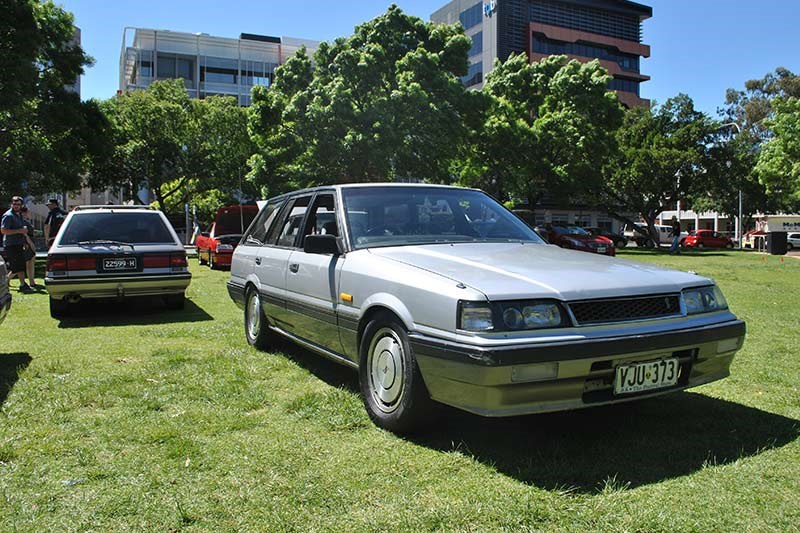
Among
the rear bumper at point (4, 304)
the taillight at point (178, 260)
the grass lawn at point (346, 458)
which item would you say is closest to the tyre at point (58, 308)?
the taillight at point (178, 260)

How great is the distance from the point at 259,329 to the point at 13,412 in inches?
88.8

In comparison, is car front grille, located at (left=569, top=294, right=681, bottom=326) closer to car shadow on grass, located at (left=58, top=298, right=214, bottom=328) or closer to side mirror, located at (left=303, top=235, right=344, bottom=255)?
side mirror, located at (left=303, top=235, right=344, bottom=255)

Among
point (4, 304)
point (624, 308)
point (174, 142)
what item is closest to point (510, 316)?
point (624, 308)

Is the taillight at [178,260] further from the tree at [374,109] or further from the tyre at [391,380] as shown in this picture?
the tree at [374,109]

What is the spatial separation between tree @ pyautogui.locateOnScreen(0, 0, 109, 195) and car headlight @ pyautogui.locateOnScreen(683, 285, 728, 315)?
64.4 feet

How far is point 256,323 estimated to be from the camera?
20.4ft

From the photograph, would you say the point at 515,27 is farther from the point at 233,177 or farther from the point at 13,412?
the point at 13,412

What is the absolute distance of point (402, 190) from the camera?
16.4ft

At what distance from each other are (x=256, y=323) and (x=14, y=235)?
7.62 meters

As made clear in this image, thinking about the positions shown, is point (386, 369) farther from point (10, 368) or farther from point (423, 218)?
point (10, 368)

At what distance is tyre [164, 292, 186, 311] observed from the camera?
9.17 metres

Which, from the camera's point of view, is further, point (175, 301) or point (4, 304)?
point (175, 301)

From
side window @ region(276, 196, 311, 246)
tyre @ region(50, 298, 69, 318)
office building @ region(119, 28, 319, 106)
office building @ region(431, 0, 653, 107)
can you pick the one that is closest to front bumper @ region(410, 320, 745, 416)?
side window @ region(276, 196, 311, 246)

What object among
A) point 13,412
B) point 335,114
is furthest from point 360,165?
point 13,412
